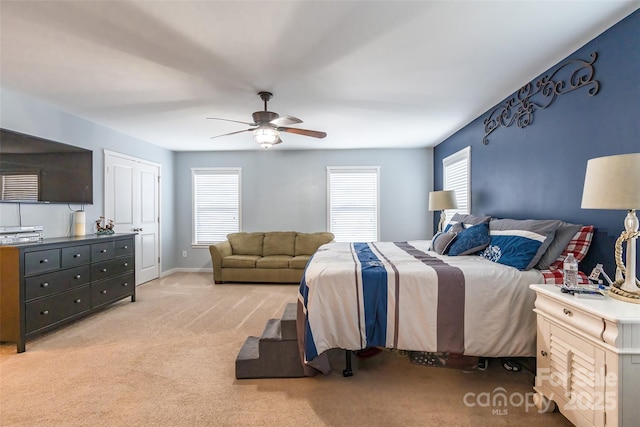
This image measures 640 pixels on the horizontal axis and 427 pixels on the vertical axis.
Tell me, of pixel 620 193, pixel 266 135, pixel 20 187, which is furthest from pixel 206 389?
pixel 20 187

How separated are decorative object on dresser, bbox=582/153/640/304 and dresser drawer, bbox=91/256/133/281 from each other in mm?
4577

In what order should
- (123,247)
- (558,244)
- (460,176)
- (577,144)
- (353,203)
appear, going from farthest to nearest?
(353,203) → (460,176) → (123,247) → (577,144) → (558,244)

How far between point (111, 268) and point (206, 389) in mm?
2535

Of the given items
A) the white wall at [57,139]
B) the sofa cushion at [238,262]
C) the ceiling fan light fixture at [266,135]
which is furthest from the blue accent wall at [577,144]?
the white wall at [57,139]

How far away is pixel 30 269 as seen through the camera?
9.21 ft

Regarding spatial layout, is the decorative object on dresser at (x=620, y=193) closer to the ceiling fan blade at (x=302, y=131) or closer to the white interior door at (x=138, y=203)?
the ceiling fan blade at (x=302, y=131)

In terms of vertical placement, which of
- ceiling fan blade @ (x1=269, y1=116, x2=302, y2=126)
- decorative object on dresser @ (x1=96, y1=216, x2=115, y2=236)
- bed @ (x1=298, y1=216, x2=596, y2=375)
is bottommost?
bed @ (x1=298, y1=216, x2=596, y2=375)

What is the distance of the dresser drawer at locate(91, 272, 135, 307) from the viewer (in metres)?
3.57

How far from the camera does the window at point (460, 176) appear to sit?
4.33 metres

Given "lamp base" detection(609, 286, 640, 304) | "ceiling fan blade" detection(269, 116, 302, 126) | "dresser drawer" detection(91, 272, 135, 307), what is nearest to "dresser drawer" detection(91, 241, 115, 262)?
"dresser drawer" detection(91, 272, 135, 307)

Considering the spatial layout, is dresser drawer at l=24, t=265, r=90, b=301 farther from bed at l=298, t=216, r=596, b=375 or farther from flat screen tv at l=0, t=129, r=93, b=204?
bed at l=298, t=216, r=596, b=375

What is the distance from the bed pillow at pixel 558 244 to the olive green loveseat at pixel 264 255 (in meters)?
3.49

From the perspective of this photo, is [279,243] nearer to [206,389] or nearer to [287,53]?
[206,389]

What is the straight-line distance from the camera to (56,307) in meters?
3.06
